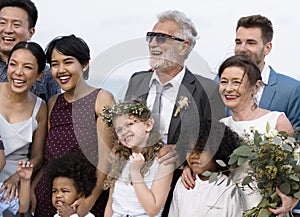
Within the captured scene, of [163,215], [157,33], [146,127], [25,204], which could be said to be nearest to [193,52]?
[157,33]

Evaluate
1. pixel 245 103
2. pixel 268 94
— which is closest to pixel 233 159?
pixel 245 103

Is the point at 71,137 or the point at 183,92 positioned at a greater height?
the point at 183,92

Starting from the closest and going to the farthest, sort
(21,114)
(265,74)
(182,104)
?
(182,104)
(21,114)
(265,74)

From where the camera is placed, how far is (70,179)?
16.8 feet

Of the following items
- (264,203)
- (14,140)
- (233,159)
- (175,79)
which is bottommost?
(264,203)

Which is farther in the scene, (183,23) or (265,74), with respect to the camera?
(265,74)

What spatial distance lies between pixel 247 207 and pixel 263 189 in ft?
0.93

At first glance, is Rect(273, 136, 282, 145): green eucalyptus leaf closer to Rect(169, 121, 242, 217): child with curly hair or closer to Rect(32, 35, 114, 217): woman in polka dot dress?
Rect(169, 121, 242, 217): child with curly hair

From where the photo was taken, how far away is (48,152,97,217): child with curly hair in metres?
5.08

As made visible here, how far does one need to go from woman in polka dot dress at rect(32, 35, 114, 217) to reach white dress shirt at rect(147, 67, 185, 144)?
0.30m

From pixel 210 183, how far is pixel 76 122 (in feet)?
3.49

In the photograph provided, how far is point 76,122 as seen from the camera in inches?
205

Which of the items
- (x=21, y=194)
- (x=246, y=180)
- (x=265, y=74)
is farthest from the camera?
(x=265, y=74)

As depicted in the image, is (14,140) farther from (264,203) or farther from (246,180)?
(264,203)
